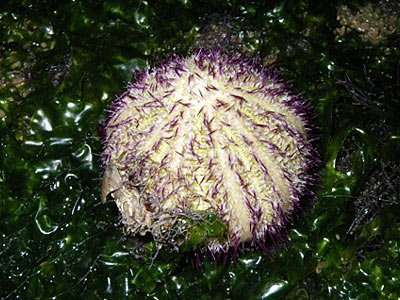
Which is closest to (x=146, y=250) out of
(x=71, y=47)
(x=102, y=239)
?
(x=102, y=239)

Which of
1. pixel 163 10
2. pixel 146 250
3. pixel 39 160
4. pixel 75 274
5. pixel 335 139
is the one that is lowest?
pixel 75 274

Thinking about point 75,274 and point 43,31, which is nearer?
point 75,274

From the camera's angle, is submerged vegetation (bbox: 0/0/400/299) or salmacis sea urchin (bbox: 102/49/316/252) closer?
salmacis sea urchin (bbox: 102/49/316/252)

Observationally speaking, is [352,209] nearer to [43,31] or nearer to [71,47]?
[71,47]

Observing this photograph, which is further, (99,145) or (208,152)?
(99,145)

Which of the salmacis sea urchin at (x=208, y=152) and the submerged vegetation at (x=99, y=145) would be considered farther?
the submerged vegetation at (x=99, y=145)
